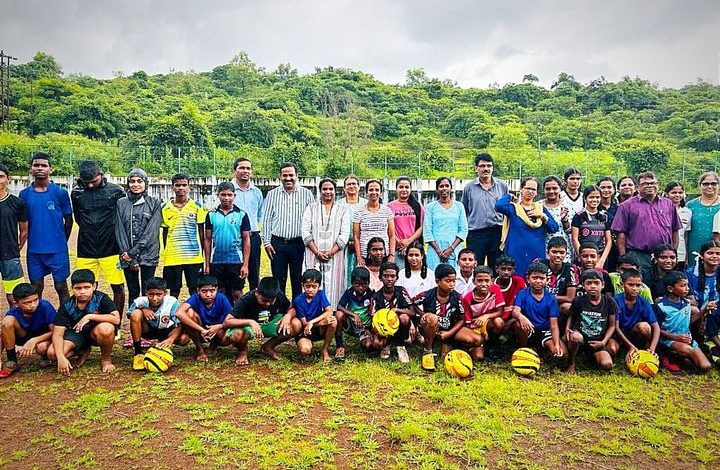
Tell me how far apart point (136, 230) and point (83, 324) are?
1352 mm

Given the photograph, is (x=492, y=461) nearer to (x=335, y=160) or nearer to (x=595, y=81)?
(x=335, y=160)

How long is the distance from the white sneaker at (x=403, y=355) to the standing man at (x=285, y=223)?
171 centimetres

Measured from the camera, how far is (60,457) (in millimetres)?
3340

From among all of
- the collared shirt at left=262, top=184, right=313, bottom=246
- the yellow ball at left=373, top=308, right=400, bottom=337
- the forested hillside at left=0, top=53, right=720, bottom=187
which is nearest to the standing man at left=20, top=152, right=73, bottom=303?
the collared shirt at left=262, top=184, right=313, bottom=246

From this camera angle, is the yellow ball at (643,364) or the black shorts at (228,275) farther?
the black shorts at (228,275)

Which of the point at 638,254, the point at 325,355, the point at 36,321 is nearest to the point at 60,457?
the point at 36,321

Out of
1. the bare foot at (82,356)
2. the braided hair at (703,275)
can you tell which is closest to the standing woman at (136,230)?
the bare foot at (82,356)

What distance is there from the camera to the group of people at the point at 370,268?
4.94 metres

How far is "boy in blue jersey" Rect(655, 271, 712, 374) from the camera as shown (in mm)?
4871

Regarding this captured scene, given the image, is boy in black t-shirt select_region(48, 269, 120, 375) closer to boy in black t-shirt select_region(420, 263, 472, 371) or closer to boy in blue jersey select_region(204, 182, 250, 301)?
boy in blue jersey select_region(204, 182, 250, 301)

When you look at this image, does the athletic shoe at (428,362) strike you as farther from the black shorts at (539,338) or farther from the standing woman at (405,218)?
the standing woman at (405,218)

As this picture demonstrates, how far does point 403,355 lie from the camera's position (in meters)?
5.16

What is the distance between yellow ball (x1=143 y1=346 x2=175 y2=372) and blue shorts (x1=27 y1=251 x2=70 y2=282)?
1.65 meters

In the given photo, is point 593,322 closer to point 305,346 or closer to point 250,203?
point 305,346
